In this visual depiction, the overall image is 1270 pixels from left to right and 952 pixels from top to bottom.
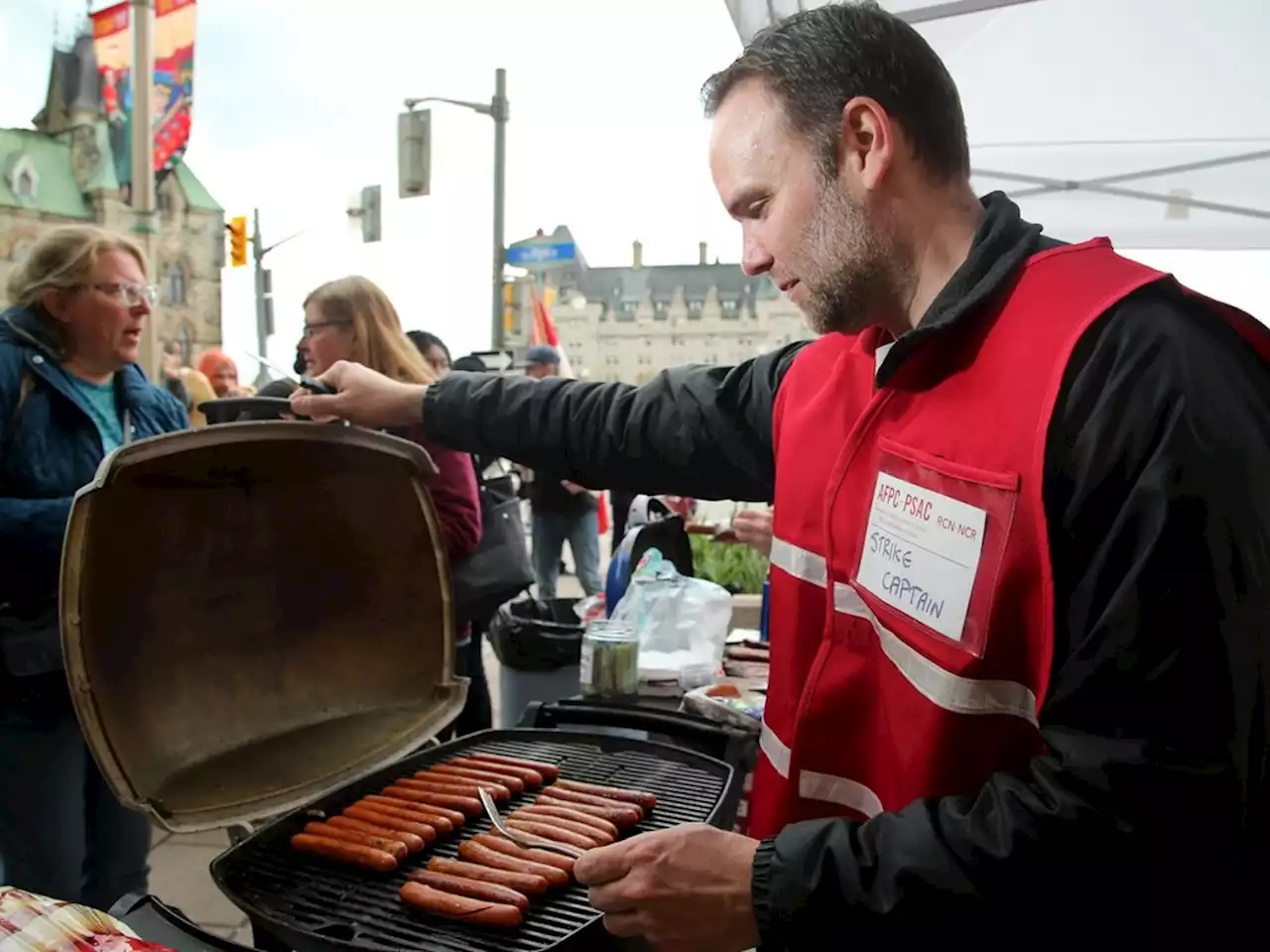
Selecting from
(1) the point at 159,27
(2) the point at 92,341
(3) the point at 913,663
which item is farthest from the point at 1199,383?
(1) the point at 159,27

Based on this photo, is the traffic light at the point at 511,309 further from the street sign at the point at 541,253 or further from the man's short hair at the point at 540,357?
the man's short hair at the point at 540,357

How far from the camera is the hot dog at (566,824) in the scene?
1.59m

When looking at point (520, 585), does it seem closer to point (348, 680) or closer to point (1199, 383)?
point (348, 680)

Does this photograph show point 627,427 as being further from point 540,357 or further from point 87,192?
point 87,192

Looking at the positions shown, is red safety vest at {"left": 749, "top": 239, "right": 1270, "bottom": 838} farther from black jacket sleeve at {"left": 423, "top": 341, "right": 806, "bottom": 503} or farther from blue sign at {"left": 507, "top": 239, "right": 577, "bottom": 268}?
blue sign at {"left": 507, "top": 239, "right": 577, "bottom": 268}

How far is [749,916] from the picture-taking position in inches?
41.8

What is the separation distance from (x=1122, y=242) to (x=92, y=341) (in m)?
4.81

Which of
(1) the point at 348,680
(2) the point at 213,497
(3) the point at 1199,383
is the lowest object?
(1) the point at 348,680

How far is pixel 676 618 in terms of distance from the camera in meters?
2.85

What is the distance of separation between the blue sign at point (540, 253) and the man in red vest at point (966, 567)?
1009 centimetres

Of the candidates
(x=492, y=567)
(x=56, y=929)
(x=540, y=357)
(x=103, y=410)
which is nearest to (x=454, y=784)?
(x=56, y=929)

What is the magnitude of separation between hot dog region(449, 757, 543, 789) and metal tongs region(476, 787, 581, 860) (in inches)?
5.3

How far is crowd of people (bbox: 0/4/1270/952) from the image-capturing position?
88cm

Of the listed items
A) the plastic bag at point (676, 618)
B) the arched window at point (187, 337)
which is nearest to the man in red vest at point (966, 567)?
the plastic bag at point (676, 618)
